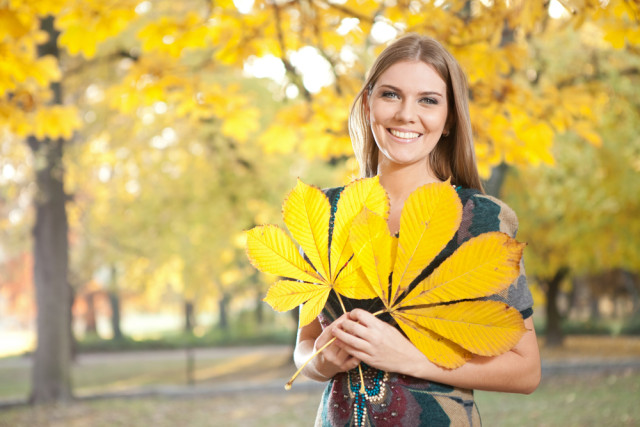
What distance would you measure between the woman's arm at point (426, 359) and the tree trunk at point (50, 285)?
9.46m

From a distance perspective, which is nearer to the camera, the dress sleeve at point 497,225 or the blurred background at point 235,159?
the dress sleeve at point 497,225

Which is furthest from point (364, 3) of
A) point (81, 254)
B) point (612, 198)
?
point (81, 254)

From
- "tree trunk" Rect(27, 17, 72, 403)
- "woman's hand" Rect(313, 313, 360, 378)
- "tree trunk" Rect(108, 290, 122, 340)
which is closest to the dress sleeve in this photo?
"woman's hand" Rect(313, 313, 360, 378)

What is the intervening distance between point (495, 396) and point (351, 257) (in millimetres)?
9760

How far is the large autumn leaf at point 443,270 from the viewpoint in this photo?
54.7 inches

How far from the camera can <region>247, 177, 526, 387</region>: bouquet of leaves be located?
1393 millimetres

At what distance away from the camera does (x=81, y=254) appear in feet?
52.9

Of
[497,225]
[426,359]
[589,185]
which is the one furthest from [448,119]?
[589,185]

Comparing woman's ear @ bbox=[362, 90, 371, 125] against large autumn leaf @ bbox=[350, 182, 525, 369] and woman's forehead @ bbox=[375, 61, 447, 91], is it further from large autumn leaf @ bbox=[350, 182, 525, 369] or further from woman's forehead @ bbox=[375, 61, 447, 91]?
large autumn leaf @ bbox=[350, 182, 525, 369]

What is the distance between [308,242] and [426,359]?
388mm

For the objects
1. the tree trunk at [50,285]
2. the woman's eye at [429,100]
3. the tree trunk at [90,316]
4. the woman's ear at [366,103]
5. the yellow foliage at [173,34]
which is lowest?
the tree trunk at [90,316]

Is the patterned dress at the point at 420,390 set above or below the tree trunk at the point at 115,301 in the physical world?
above

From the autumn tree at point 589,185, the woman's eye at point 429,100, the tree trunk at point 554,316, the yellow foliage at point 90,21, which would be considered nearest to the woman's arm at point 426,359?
the woman's eye at point 429,100

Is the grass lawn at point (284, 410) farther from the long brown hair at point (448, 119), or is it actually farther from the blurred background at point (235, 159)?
the long brown hair at point (448, 119)
